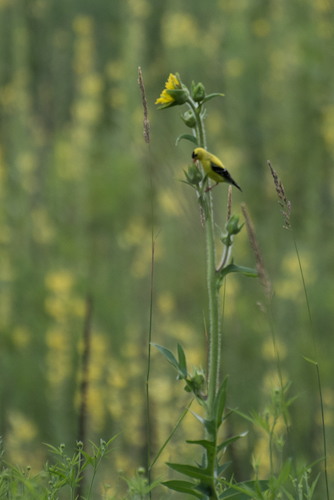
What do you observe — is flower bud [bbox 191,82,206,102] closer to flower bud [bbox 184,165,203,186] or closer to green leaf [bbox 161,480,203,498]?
flower bud [bbox 184,165,203,186]

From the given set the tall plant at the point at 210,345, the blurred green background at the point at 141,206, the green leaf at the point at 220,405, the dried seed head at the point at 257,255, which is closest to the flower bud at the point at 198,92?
the tall plant at the point at 210,345

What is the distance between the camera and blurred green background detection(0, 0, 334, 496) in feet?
6.72

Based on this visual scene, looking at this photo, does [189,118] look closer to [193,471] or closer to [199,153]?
[199,153]

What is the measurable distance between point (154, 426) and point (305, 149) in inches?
76.7

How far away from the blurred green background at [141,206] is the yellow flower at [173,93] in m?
1.32

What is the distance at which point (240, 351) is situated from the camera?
2.36m

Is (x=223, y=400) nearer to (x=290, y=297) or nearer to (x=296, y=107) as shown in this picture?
(x=290, y=297)

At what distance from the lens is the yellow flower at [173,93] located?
1.64 ft

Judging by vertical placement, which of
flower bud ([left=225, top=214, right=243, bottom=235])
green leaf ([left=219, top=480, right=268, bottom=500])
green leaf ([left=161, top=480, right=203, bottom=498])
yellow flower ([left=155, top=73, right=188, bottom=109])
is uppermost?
yellow flower ([left=155, top=73, right=188, bottom=109])

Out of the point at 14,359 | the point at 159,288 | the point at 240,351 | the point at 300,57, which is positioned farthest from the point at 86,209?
the point at 300,57

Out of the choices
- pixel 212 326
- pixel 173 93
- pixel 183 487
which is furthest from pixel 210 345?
pixel 173 93

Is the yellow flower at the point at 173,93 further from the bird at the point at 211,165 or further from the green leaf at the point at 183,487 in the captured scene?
the green leaf at the point at 183,487

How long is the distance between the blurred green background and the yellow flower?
1318 mm

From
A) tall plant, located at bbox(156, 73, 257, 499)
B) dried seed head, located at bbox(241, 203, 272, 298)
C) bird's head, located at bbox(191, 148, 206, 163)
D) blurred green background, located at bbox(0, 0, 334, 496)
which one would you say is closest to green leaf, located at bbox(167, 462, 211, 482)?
tall plant, located at bbox(156, 73, 257, 499)
